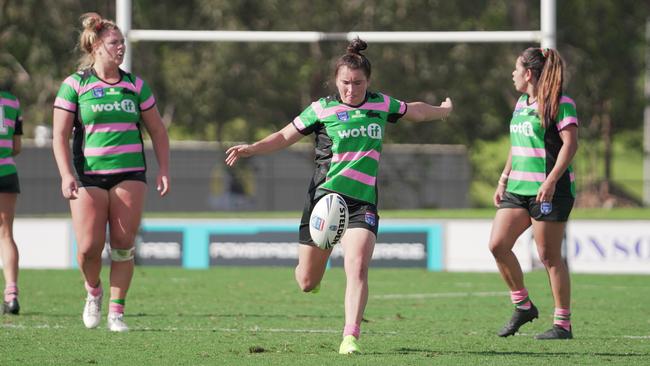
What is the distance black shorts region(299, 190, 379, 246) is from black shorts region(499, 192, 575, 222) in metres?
1.37

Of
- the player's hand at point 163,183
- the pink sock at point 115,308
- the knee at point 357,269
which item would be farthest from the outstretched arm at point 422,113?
the pink sock at point 115,308

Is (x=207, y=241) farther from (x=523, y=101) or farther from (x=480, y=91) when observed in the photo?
(x=480, y=91)

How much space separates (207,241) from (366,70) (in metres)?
10.3

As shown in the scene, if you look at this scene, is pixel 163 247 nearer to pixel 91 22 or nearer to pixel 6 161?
pixel 6 161

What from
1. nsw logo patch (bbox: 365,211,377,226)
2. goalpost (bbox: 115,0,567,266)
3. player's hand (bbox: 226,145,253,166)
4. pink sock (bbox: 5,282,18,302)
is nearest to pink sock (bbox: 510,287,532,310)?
nsw logo patch (bbox: 365,211,377,226)

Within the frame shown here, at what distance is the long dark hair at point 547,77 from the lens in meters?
8.53

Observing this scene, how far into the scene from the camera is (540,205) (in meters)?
8.59

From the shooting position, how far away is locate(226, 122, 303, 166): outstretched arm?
301 inches

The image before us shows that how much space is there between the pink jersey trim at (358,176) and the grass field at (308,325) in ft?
3.43

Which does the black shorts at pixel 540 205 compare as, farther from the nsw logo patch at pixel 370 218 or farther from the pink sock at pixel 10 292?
the pink sock at pixel 10 292

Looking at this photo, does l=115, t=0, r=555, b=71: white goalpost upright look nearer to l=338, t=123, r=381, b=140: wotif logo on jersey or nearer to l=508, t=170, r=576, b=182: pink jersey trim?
l=508, t=170, r=576, b=182: pink jersey trim

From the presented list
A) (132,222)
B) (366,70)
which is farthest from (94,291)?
(366,70)

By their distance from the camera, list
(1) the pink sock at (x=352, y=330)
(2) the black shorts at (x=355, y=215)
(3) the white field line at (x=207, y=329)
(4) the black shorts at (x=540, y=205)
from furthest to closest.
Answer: (3) the white field line at (x=207, y=329) < (4) the black shorts at (x=540, y=205) < (2) the black shorts at (x=355, y=215) < (1) the pink sock at (x=352, y=330)

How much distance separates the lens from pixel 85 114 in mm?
8539
